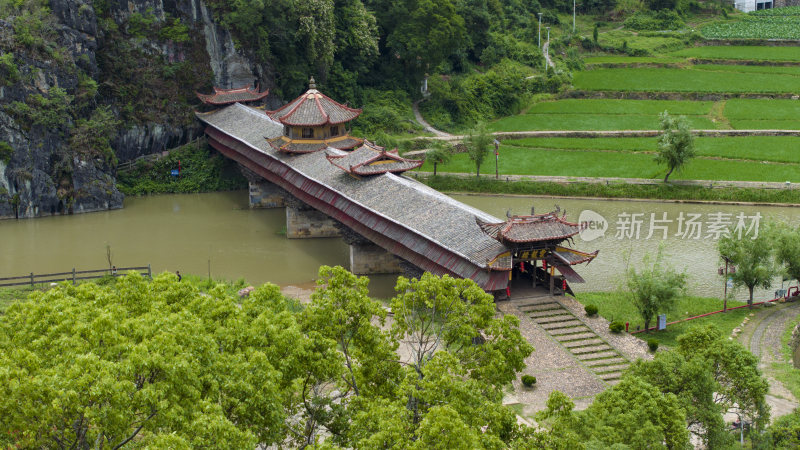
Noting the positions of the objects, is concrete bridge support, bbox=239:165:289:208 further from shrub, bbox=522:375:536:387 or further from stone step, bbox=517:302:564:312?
shrub, bbox=522:375:536:387

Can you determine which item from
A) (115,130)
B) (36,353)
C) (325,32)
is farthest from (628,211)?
(36,353)

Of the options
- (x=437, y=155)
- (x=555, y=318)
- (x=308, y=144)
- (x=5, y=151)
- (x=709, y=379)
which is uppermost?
(x=308, y=144)

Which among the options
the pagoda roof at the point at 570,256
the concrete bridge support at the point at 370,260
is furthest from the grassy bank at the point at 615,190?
the pagoda roof at the point at 570,256

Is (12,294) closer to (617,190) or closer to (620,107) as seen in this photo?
(617,190)

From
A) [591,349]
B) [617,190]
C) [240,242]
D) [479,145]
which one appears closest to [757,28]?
[617,190]

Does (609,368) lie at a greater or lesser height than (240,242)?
lesser

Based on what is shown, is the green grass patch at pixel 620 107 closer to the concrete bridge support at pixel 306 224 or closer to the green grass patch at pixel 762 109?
the green grass patch at pixel 762 109

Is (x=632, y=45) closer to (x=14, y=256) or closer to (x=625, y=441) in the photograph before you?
(x=14, y=256)
